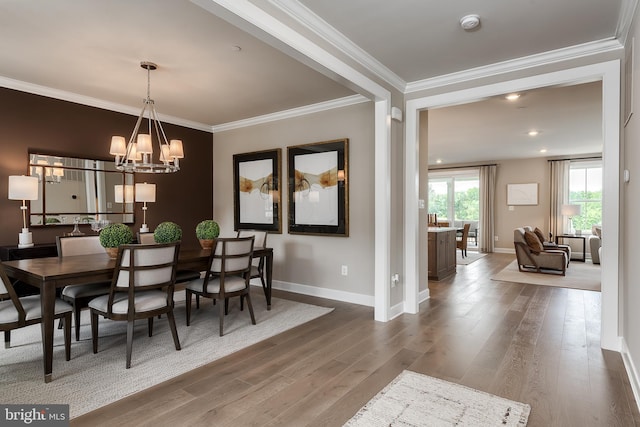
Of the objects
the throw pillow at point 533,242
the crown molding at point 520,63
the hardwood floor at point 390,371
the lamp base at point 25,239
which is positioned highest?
the crown molding at point 520,63

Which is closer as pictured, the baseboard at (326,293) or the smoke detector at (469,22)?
the smoke detector at (469,22)

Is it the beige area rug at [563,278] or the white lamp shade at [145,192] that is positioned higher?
the white lamp shade at [145,192]

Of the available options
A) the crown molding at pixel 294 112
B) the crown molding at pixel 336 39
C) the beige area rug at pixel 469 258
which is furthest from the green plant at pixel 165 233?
the beige area rug at pixel 469 258

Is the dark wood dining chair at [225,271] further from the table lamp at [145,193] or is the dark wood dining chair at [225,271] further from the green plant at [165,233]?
the table lamp at [145,193]

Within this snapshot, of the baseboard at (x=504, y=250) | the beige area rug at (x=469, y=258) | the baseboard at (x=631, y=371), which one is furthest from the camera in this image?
the baseboard at (x=504, y=250)

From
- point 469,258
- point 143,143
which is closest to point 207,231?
point 143,143

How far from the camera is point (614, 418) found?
1.94m

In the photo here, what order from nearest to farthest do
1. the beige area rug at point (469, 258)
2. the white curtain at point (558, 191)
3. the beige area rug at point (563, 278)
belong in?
the beige area rug at point (563, 278) → the beige area rug at point (469, 258) → the white curtain at point (558, 191)

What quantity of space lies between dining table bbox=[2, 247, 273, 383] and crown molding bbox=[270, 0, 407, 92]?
216 centimetres

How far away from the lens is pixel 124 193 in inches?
187

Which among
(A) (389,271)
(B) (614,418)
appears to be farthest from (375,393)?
(A) (389,271)

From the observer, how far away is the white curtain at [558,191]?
Result: 8.99 metres

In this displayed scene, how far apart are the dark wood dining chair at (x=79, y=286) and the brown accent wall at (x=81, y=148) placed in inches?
39.2

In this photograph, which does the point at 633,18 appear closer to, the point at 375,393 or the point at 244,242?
the point at 375,393
